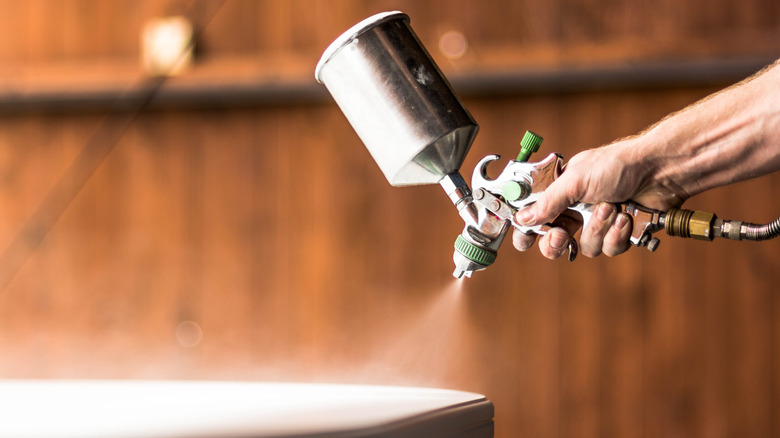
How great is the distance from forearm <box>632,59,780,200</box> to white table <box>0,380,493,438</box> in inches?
11.8

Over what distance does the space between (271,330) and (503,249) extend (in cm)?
54

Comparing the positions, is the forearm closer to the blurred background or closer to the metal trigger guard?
the metal trigger guard

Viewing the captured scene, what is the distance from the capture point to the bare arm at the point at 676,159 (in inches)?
26.3

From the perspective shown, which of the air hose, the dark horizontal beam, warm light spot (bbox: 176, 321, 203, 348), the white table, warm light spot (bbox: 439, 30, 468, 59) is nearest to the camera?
the white table

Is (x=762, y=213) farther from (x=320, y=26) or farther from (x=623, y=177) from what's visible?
(x=320, y=26)

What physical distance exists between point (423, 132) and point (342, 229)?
0.89 metres

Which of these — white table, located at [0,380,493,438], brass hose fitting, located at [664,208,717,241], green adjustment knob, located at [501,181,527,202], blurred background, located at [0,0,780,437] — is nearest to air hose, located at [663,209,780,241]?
brass hose fitting, located at [664,208,717,241]

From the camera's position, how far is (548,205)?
2.31 feet

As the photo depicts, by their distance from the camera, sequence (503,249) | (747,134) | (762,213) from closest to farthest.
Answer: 1. (747,134)
2. (762,213)
3. (503,249)

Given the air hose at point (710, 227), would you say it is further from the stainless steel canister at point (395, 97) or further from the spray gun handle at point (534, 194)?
the stainless steel canister at point (395, 97)

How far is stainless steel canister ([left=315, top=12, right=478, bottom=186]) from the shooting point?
2.28ft

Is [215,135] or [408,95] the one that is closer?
[408,95]

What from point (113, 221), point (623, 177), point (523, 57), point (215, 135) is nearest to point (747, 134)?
point (623, 177)

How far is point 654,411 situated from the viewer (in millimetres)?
1424
